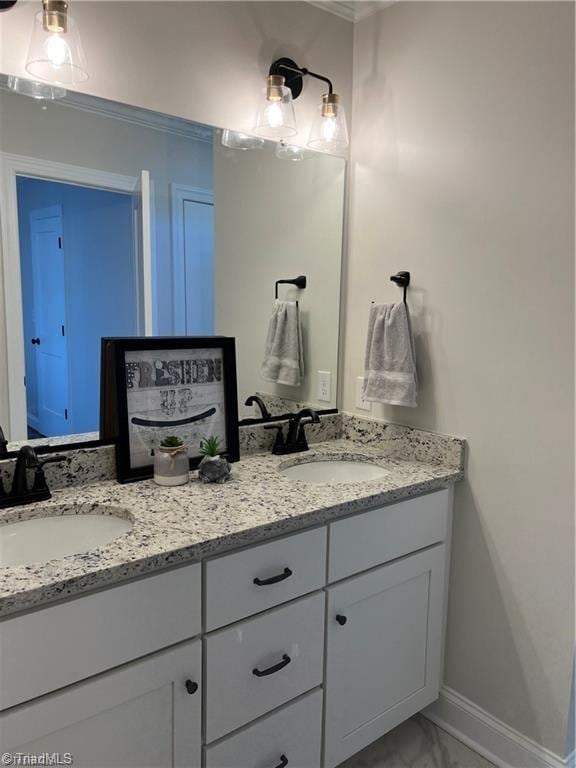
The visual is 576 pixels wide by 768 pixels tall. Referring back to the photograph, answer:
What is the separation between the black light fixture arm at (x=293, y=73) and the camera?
182cm

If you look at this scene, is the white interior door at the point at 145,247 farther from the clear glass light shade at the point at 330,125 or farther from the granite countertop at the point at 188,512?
the clear glass light shade at the point at 330,125

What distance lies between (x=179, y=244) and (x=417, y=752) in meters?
1.76

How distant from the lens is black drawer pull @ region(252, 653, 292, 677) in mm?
1314

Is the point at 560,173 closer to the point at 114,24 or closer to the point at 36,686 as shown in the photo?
the point at 114,24

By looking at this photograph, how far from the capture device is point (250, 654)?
1.30 meters

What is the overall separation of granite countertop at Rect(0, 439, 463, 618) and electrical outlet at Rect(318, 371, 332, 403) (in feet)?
1.17

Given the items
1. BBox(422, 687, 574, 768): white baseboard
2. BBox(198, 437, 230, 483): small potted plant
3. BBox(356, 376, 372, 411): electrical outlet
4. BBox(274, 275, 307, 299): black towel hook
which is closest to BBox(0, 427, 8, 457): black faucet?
BBox(198, 437, 230, 483): small potted plant

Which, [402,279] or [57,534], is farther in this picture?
[402,279]

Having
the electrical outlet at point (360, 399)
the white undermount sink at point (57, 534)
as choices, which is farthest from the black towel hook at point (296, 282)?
the white undermount sink at point (57, 534)

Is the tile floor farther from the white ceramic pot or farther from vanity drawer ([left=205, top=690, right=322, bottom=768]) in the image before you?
the white ceramic pot

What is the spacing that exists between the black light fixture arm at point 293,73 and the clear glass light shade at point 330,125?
7 centimetres

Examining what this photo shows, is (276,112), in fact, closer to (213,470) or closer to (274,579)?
(213,470)

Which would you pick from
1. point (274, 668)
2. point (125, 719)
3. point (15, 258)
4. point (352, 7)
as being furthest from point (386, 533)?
point (352, 7)

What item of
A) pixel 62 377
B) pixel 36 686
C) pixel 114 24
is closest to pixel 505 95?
pixel 114 24
